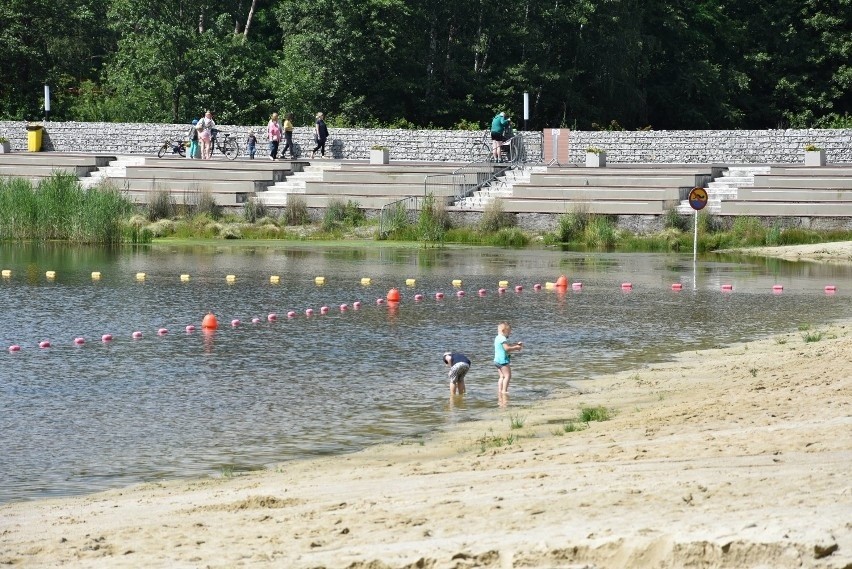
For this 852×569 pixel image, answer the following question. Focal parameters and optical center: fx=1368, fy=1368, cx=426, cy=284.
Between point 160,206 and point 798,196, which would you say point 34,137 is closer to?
point 160,206

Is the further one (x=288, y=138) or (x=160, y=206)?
(x=288, y=138)

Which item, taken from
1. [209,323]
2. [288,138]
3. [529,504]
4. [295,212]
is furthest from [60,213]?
[529,504]

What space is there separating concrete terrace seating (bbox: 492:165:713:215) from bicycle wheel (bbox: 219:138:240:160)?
12.0m

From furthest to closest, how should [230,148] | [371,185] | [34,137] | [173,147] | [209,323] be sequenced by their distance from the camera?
[34,137]
[173,147]
[230,148]
[371,185]
[209,323]

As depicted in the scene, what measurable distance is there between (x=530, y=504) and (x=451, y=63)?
166ft

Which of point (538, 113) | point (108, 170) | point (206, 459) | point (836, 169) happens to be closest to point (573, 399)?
point (206, 459)

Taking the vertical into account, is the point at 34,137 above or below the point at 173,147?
above

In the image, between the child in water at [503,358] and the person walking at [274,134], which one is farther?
the person walking at [274,134]

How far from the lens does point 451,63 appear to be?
58.0 m

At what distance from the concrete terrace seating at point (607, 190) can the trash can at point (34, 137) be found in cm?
2012

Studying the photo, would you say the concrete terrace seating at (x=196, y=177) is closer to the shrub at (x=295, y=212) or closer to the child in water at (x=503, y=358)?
the shrub at (x=295, y=212)

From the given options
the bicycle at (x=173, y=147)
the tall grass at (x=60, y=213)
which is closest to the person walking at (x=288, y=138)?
the bicycle at (x=173, y=147)

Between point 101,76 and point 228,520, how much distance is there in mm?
56363

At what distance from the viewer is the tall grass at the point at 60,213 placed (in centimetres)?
3753
